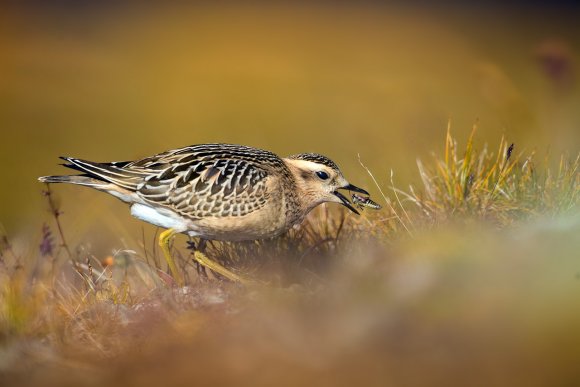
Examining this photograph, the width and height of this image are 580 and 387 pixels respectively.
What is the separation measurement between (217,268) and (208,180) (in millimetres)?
839

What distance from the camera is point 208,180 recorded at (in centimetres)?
744

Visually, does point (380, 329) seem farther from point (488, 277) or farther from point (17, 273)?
point (17, 273)

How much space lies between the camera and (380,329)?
16.6ft

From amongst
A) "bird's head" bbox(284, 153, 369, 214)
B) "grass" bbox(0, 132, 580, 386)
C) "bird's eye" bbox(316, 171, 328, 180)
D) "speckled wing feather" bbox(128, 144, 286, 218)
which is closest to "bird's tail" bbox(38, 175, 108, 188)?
"speckled wing feather" bbox(128, 144, 286, 218)

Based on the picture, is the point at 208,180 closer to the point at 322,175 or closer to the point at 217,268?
the point at 217,268

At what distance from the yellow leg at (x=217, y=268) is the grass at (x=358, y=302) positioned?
0.10m

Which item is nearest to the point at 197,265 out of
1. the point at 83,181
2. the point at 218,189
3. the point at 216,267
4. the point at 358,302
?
the point at 216,267

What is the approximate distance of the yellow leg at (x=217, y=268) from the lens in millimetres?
7082

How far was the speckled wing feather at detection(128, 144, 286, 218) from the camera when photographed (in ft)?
23.9

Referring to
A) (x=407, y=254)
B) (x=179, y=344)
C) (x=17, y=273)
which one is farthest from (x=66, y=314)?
(x=407, y=254)

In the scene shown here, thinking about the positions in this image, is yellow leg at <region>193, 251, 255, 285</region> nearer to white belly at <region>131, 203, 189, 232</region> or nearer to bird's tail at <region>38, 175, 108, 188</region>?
white belly at <region>131, 203, 189, 232</region>

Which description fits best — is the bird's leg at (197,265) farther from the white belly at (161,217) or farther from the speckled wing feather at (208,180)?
the speckled wing feather at (208,180)

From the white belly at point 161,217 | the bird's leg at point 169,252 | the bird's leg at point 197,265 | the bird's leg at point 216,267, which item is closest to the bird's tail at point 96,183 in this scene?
the white belly at point 161,217

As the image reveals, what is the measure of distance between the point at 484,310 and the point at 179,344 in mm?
2080
